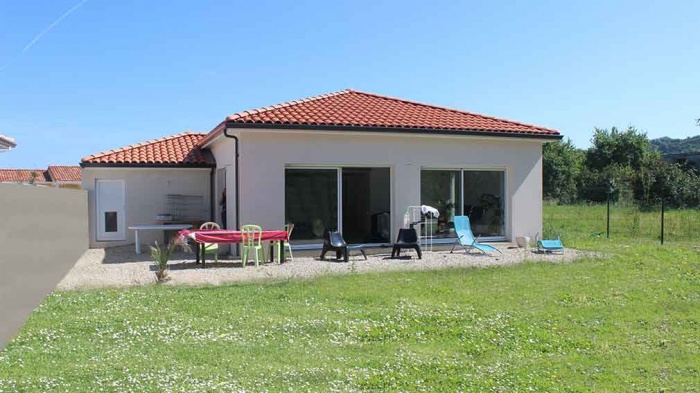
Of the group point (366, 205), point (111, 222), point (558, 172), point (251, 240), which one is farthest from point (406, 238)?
point (558, 172)

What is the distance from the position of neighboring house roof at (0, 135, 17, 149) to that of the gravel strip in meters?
3.65

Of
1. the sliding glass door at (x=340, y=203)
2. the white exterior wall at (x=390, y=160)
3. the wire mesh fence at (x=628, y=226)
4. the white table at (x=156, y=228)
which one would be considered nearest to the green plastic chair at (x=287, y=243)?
the white exterior wall at (x=390, y=160)

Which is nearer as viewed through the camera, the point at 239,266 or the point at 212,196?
the point at 239,266

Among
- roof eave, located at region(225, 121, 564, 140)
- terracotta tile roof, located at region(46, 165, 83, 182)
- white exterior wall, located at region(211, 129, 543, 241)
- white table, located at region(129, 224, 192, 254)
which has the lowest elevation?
white table, located at region(129, 224, 192, 254)

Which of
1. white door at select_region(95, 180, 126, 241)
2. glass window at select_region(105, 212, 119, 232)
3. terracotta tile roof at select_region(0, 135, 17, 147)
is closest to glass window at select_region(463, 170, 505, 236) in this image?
white door at select_region(95, 180, 126, 241)

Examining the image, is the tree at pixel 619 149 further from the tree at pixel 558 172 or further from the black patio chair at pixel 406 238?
the black patio chair at pixel 406 238

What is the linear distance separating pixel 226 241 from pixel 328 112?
4952mm

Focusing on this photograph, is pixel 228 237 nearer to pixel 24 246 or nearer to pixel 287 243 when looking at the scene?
pixel 287 243

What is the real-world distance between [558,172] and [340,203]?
1847 inches

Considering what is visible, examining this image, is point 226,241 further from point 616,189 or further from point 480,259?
point 616,189

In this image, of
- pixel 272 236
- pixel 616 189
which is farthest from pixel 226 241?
pixel 616 189

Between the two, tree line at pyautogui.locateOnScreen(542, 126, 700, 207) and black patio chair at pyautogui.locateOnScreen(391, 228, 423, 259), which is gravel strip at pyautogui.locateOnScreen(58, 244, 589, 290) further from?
tree line at pyautogui.locateOnScreen(542, 126, 700, 207)

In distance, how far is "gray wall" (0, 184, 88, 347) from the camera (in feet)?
11.3

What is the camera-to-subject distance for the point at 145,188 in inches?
747
